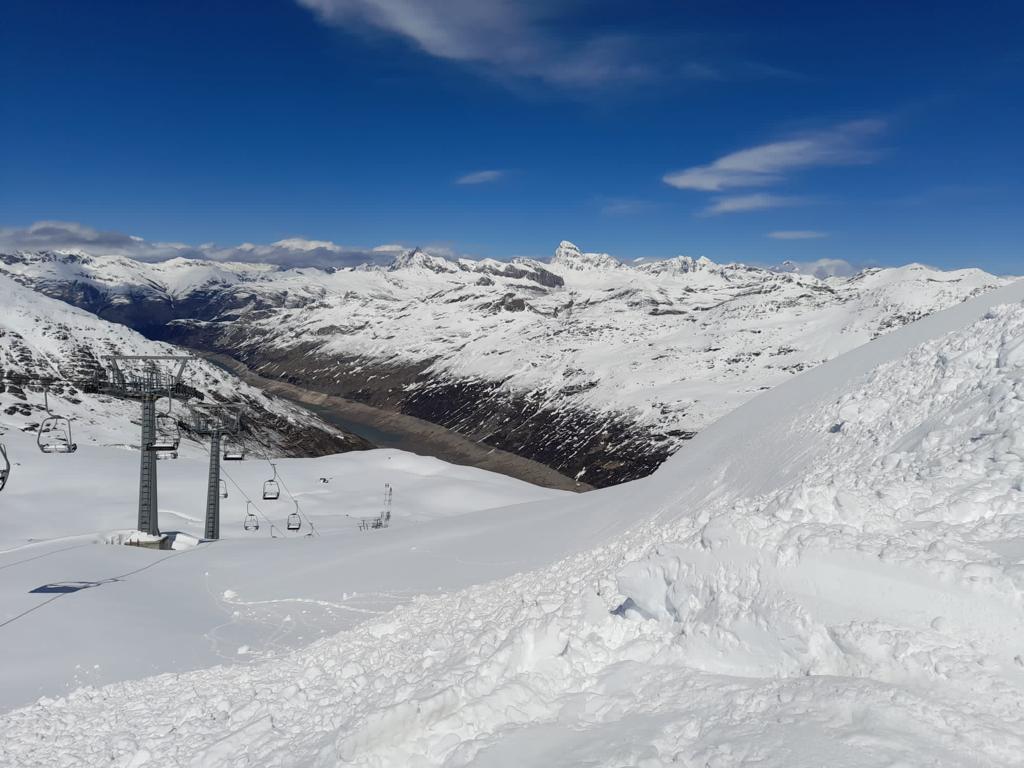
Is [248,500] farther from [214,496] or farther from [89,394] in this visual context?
[89,394]

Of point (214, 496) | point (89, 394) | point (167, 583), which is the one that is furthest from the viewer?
point (89, 394)

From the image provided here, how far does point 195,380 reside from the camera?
127 metres

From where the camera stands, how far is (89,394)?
10256 centimetres

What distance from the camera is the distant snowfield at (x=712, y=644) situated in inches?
299

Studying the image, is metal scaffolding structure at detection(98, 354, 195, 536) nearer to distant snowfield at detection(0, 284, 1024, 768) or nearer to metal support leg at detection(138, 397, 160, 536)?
metal support leg at detection(138, 397, 160, 536)

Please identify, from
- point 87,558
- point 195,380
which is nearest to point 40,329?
point 195,380

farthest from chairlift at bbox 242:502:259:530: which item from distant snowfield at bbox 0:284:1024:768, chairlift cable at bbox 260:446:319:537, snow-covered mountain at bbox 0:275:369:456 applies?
snow-covered mountain at bbox 0:275:369:456

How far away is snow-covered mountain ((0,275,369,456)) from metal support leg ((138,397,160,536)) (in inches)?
2309

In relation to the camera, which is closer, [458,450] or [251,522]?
[251,522]

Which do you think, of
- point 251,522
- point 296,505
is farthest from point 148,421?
point 296,505

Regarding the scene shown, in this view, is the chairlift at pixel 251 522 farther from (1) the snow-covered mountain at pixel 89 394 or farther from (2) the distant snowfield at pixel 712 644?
(1) the snow-covered mountain at pixel 89 394

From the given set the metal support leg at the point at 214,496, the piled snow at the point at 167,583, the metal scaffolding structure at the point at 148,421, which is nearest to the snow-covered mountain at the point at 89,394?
the piled snow at the point at 167,583

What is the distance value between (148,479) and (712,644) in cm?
3220

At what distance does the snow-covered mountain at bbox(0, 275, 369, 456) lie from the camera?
97875 mm
